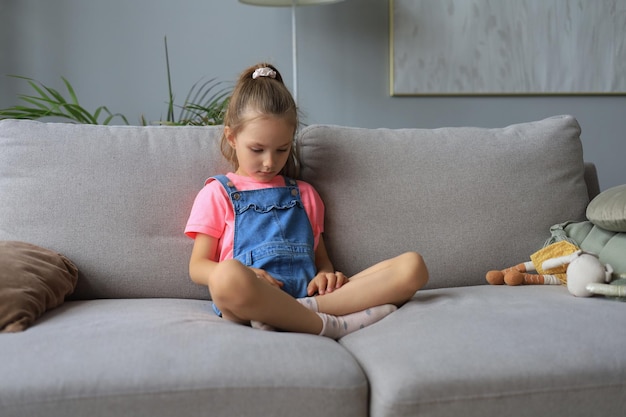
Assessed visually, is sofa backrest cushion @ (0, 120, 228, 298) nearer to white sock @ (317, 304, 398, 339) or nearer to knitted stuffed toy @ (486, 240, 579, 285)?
white sock @ (317, 304, 398, 339)

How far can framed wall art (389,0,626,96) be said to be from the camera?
3320mm

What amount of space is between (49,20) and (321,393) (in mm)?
2387

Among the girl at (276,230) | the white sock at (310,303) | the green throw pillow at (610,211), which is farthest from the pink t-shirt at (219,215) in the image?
the green throw pillow at (610,211)

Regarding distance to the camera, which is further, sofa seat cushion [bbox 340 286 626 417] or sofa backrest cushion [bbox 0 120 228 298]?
sofa backrest cushion [bbox 0 120 228 298]

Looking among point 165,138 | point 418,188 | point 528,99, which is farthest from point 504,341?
point 528,99

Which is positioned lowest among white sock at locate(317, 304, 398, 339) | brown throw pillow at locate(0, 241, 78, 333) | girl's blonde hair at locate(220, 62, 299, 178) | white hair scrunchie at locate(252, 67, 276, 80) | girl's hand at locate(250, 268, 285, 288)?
white sock at locate(317, 304, 398, 339)

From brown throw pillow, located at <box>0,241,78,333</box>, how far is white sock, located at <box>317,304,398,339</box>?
58cm

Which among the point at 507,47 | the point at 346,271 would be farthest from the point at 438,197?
the point at 507,47

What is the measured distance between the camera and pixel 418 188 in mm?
1960

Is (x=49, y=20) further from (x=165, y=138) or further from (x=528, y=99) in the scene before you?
(x=528, y=99)

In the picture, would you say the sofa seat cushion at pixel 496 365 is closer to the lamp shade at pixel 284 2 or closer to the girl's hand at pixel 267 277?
the girl's hand at pixel 267 277

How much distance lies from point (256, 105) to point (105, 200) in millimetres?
443

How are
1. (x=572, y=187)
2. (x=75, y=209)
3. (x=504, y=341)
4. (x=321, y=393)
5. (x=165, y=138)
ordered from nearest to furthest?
(x=321, y=393)
(x=504, y=341)
(x=75, y=209)
(x=165, y=138)
(x=572, y=187)

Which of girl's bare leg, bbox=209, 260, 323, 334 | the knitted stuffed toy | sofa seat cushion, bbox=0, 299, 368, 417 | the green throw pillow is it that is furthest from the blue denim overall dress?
the green throw pillow
